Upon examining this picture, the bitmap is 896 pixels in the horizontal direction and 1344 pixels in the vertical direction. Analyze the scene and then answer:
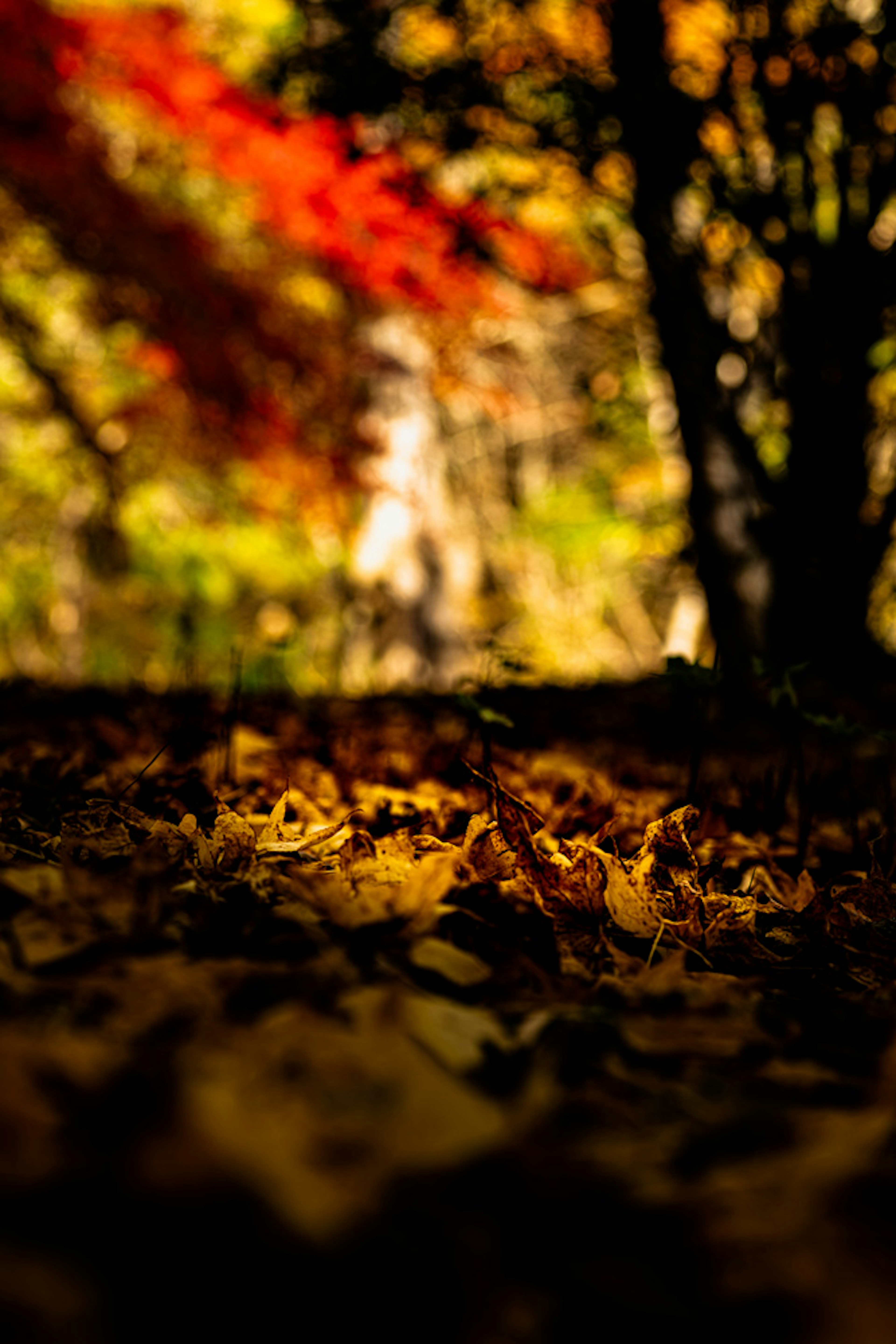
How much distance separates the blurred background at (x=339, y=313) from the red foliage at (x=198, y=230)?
0.03 metres

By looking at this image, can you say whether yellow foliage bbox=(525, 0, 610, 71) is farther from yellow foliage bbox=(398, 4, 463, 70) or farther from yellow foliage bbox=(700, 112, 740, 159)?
yellow foliage bbox=(700, 112, 740, 159)

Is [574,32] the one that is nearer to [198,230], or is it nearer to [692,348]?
[692,348]

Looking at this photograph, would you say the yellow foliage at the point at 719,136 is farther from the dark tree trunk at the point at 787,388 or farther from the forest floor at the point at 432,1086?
the forest floor at the point at 432,1086

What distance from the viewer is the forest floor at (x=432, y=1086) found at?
1.08 feet

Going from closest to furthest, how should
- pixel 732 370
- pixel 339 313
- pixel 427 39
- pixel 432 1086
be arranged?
pixel 432 1086, pixel 427 39, pixel 732 370, pixel 339 313

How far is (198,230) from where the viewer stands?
6383mm

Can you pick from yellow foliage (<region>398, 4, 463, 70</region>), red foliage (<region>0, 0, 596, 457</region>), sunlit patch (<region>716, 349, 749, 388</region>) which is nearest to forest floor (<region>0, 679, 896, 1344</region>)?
sunlit patch (<region>716, 349, 749, 388</region>)

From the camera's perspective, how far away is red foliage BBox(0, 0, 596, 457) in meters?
5.13

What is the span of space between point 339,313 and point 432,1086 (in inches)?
336

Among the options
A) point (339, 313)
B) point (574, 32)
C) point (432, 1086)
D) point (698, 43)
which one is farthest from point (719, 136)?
point (339, 313)

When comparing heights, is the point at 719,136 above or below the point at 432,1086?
above

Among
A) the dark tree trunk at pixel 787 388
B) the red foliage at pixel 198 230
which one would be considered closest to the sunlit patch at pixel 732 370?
the dark tree trunk at pixel 787 388

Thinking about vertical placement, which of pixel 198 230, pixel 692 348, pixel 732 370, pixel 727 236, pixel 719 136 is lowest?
pixel 692 348

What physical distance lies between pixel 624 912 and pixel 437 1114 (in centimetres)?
45
